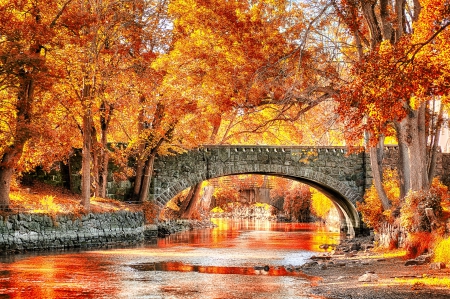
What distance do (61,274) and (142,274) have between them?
6.25ft

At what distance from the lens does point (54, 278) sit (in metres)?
15.6

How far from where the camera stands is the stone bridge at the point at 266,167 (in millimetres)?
33656

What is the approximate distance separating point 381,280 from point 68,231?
47.3 feet

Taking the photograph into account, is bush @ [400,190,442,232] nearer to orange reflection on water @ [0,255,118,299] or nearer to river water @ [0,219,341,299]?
river water @ [0,219,341,299]

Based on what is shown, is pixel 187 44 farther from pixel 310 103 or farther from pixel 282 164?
pixel 282 164

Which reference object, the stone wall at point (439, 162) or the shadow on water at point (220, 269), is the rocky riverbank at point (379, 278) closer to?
the shadow on water at point (220, 269)

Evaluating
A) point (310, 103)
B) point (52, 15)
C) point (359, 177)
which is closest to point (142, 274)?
point (310, 103)

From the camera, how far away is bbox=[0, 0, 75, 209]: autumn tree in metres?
20.5

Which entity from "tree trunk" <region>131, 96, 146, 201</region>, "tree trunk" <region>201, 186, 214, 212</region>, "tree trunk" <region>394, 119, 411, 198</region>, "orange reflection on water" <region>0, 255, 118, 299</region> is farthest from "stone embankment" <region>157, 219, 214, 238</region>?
"tree trunk" <region>394, 119, 411, 198</region>

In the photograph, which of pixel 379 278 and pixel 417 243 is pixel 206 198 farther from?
pixel 379 278

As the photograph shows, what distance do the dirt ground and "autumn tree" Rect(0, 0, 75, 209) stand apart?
10.1 metres

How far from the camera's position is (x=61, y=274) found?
1631 centimetres

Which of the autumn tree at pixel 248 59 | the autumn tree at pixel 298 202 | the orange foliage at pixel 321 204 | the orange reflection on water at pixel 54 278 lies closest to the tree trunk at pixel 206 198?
the autumn tree at pixel 298 202

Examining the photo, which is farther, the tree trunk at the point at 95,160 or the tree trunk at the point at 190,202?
the tree trunk at the point at 190,202
